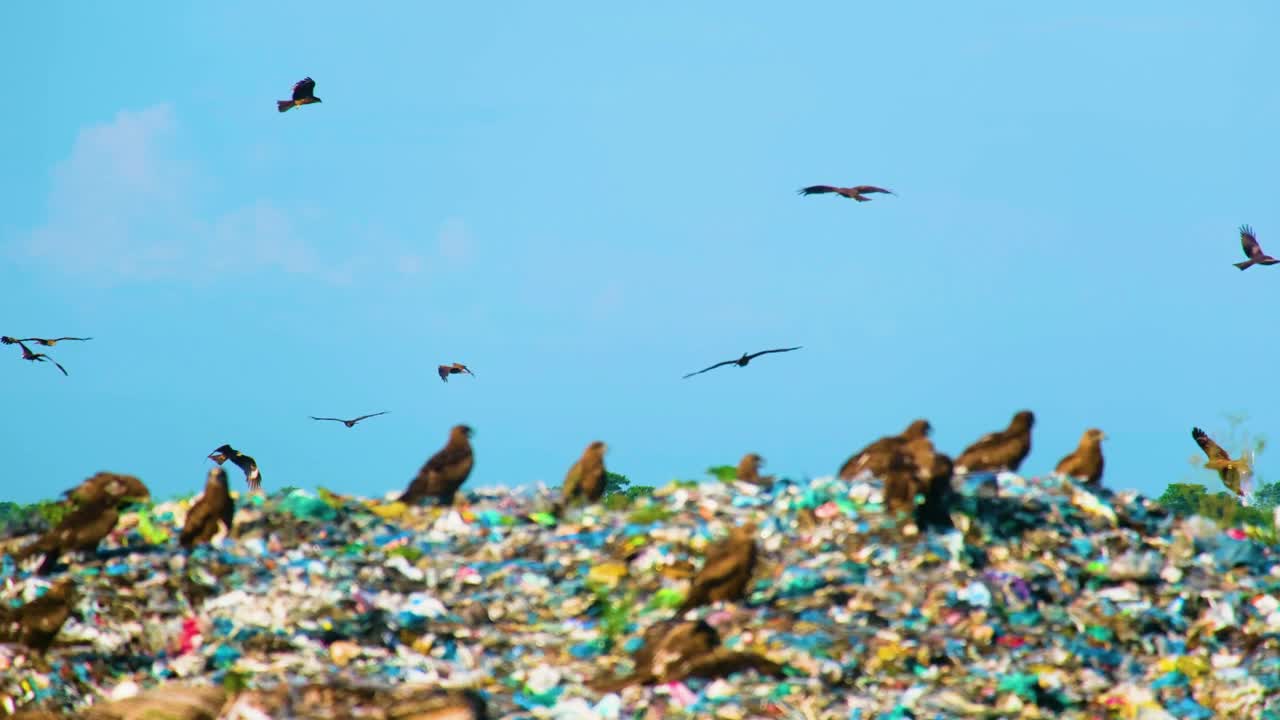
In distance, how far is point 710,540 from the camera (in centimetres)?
1276

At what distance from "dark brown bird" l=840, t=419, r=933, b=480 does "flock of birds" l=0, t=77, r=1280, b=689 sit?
0.04 feet

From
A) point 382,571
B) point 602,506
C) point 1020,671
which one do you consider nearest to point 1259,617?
point 1020,671

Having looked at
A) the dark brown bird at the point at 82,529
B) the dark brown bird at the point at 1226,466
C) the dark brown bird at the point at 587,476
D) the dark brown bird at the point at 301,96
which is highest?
the dark brown bird at the point at 301,96

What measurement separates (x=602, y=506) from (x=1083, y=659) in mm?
4507

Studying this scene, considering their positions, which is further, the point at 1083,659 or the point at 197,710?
the point at 1083,659

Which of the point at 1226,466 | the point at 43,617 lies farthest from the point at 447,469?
the point at 1226,466

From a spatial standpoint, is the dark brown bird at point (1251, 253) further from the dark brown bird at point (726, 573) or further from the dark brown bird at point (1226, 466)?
the dark brown bird at point (726, 573)

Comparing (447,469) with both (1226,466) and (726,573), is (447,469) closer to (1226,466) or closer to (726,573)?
(726,573)

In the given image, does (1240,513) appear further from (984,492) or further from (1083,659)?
(1083,659)

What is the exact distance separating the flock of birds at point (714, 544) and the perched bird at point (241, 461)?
8.81 feet

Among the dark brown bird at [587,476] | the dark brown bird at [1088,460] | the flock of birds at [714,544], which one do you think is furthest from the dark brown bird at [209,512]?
the dark brown bird at [1088,460]

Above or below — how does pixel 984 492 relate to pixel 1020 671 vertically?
above

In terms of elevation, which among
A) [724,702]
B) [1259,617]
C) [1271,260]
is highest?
[1271,260]

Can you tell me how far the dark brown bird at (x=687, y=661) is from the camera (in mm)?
10602
